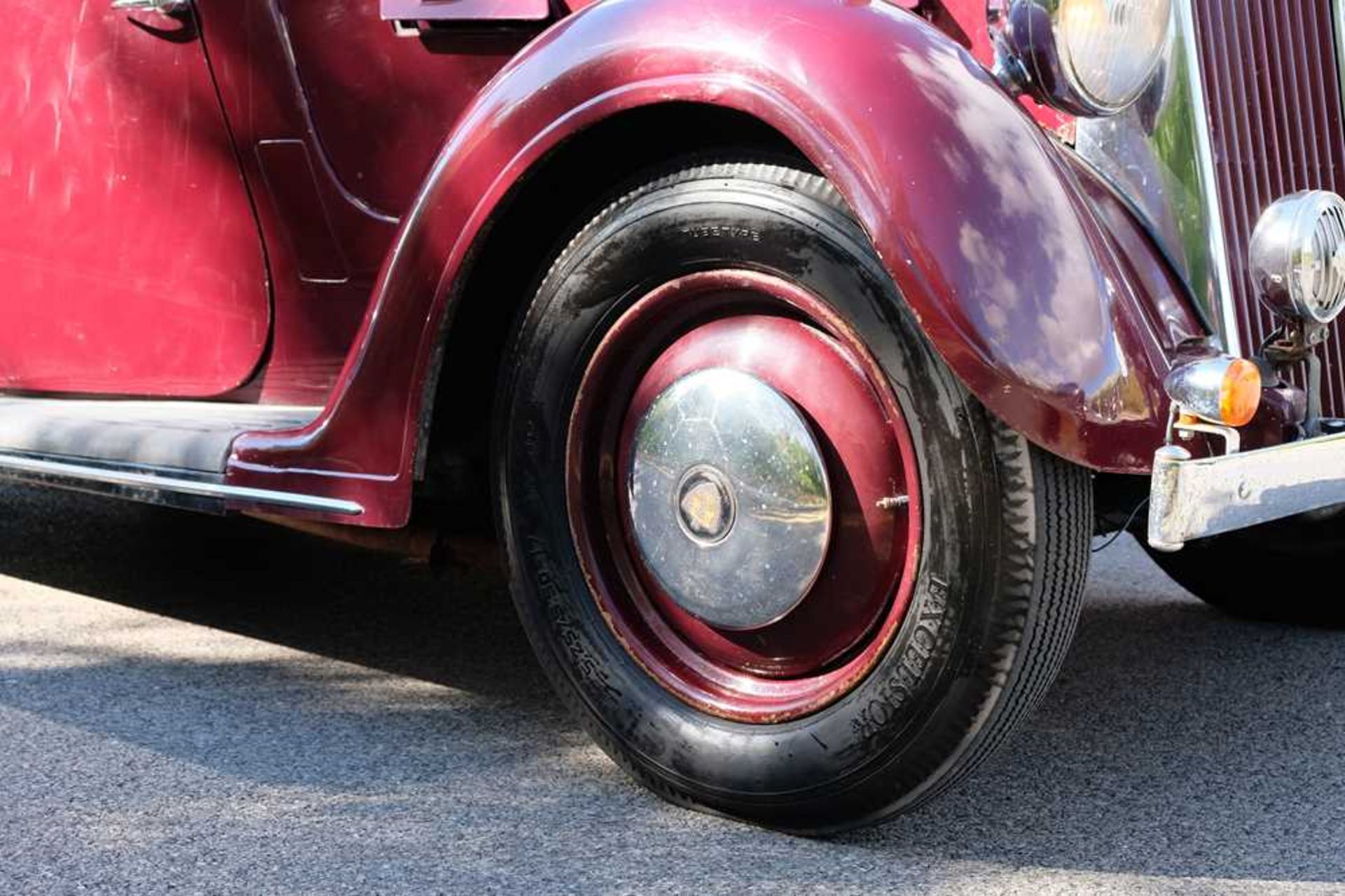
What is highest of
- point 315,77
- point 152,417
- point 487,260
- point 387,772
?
point 315,77

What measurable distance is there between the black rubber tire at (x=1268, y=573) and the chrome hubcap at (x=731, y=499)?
122 centimetres

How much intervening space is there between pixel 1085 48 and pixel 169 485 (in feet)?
4.75

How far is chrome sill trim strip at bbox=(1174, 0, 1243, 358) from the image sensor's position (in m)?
2.12

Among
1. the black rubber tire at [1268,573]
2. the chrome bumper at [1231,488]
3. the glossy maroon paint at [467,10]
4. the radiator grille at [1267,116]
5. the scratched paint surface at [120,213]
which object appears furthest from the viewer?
the black rubber tire at [1268,573]

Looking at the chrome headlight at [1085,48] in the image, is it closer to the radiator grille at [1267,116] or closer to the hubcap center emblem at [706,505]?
the radiator grille at [1267,116]

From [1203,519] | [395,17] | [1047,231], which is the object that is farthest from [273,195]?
[1203,519]

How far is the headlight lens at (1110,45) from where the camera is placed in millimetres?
1975

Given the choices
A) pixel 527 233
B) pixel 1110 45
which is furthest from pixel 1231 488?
pixel 527 233

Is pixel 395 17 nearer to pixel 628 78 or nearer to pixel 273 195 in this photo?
pixel 273 195

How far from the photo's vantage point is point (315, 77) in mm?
2688

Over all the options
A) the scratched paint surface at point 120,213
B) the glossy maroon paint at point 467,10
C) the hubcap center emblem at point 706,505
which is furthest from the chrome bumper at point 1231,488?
the scratched paint surface at point 120,213

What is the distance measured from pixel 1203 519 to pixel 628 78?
2.80ft

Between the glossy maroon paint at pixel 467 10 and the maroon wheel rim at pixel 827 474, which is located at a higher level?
the glossy maroon paint at pixel 467 10

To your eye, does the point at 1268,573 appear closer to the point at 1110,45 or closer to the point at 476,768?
the point at 1110,45
